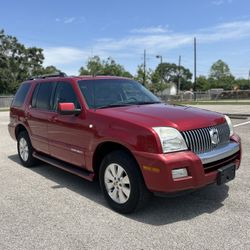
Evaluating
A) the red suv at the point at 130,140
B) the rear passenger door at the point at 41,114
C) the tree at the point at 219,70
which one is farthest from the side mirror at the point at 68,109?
the tree at the point at 219,70

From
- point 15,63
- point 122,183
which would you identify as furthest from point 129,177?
point 15,63

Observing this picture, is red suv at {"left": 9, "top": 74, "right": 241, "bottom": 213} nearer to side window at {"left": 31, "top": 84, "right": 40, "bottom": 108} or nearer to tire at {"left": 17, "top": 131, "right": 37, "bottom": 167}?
side window at {"left": 31, "top": 84, "right": 40, "bottom": 108}

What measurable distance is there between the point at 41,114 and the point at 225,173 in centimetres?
354

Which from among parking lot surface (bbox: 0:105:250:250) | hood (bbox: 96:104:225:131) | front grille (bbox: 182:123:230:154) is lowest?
parking lot surface (bbox: 0:105:250:250)

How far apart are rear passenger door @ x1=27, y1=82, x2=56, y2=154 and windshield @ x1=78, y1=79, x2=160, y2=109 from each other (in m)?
0.98

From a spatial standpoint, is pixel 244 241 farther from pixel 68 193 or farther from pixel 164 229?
pixel 68 193

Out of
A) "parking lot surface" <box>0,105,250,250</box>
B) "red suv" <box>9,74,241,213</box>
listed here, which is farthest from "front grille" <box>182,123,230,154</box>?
"parking lot surface" <box>0,105,250,250</box>

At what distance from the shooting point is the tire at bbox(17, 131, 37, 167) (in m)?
7.14

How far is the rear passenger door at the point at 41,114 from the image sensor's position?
6.24m

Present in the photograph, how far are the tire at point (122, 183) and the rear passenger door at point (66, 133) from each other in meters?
0.64

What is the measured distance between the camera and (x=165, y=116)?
14.5 ft

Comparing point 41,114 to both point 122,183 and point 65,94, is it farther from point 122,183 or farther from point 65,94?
point 122,183

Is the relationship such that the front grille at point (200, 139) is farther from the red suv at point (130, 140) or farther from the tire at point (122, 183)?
the tire at point (122, 183)

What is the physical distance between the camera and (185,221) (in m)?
4.25
